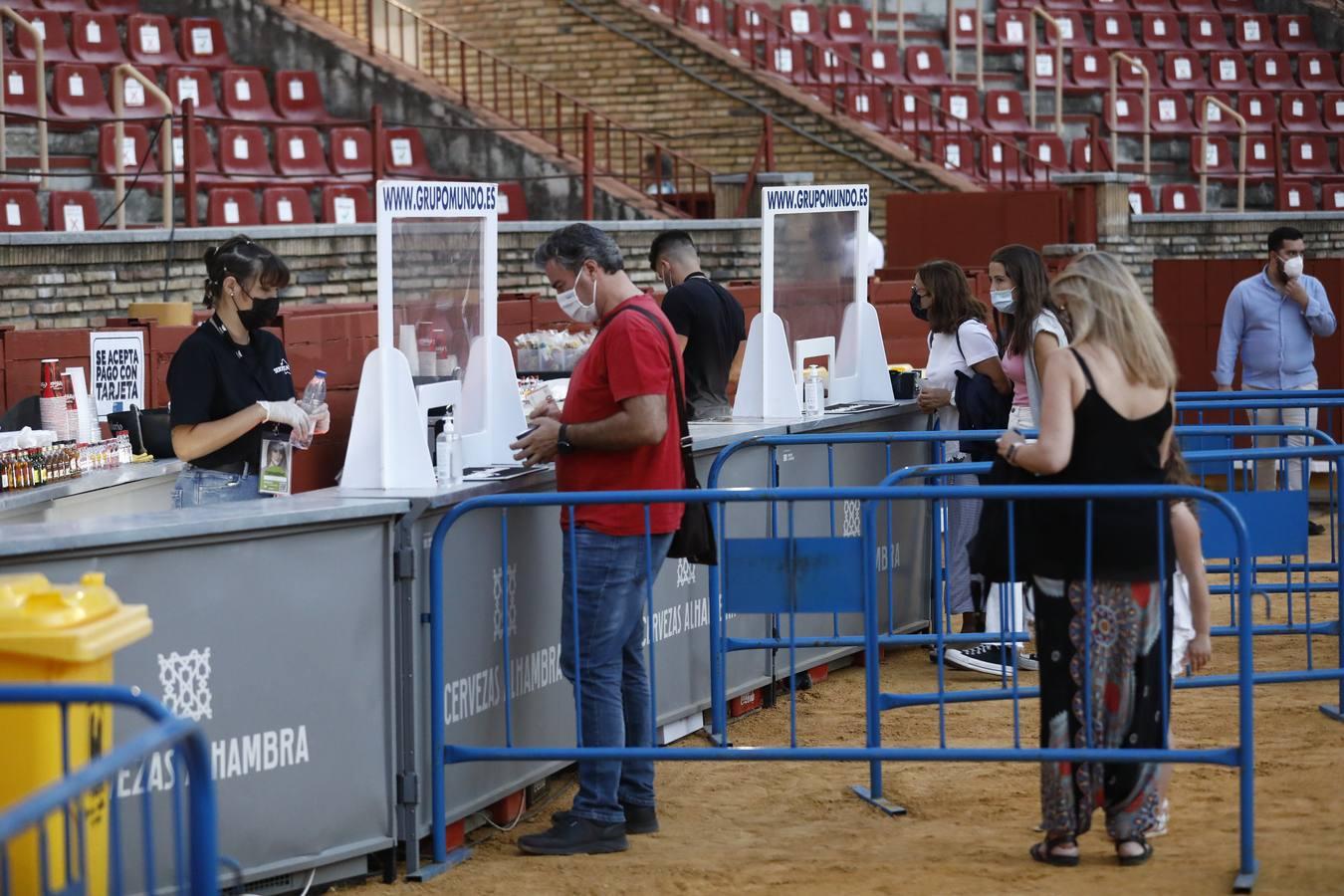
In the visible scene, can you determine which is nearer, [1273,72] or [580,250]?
[580,250]

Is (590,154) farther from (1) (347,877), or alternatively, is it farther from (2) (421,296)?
(1) (347,877)

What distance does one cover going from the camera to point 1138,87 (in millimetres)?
23906

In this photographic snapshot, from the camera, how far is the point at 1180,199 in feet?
72.5

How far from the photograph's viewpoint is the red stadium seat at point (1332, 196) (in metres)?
22.3

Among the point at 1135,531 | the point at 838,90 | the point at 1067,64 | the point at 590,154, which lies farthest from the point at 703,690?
the point at 1067,64

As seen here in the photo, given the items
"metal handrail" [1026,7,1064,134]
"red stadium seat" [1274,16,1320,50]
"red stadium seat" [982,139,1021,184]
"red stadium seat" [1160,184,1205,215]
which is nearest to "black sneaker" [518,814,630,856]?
"red stadium seat" [982,139,1021,184]

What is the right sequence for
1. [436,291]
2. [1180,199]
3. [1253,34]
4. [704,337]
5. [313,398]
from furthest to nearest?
[1253,34] < [1180,199] < [704,337] < [313,398] < [436,291]

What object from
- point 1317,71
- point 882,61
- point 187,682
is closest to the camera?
point 187,682

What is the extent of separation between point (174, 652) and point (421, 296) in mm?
1814

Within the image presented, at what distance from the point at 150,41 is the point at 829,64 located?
7.91 metres

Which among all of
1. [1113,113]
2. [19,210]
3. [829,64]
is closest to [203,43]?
[19,210]

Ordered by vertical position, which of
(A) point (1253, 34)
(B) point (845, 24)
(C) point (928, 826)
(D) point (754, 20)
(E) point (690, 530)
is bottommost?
(C) point (928, 826)

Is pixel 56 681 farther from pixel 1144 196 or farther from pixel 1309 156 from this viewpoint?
pixel 1309 156

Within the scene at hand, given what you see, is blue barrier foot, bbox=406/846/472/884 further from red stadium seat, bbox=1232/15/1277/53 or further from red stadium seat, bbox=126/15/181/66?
red stadium seat, bbox=1232/15/1277/53
